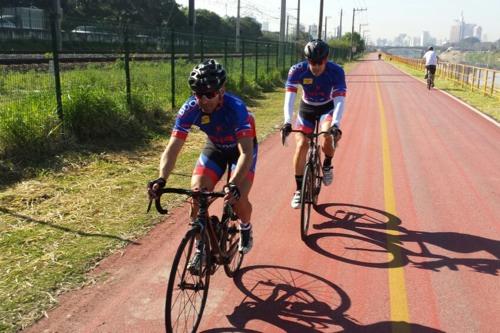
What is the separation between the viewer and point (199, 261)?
11.7 ft

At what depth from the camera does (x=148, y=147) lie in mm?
10086

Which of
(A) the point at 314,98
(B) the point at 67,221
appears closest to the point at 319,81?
(A) the point at 314,98

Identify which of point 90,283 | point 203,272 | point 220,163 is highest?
point 220,163

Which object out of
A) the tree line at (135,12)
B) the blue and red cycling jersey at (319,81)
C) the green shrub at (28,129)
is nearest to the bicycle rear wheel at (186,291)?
the blue and red cycling jersey at (319,81)

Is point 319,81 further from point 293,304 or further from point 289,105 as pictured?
point 293,304

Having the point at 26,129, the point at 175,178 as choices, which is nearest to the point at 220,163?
the point at 175,178

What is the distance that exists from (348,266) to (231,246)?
141 cm

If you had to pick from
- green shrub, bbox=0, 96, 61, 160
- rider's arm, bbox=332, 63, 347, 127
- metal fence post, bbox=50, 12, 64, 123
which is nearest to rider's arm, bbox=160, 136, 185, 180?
rider's arm, bbox=332, 63, 347, 127

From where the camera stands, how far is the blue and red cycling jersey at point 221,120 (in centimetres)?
405

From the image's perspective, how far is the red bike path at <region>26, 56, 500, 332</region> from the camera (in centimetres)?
404

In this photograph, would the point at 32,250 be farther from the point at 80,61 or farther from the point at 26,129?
the point at 80,61

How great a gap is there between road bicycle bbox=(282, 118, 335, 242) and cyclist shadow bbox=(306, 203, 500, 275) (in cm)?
24

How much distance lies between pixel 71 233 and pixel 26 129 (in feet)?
11.5

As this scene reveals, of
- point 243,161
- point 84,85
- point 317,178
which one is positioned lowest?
point 317,178
